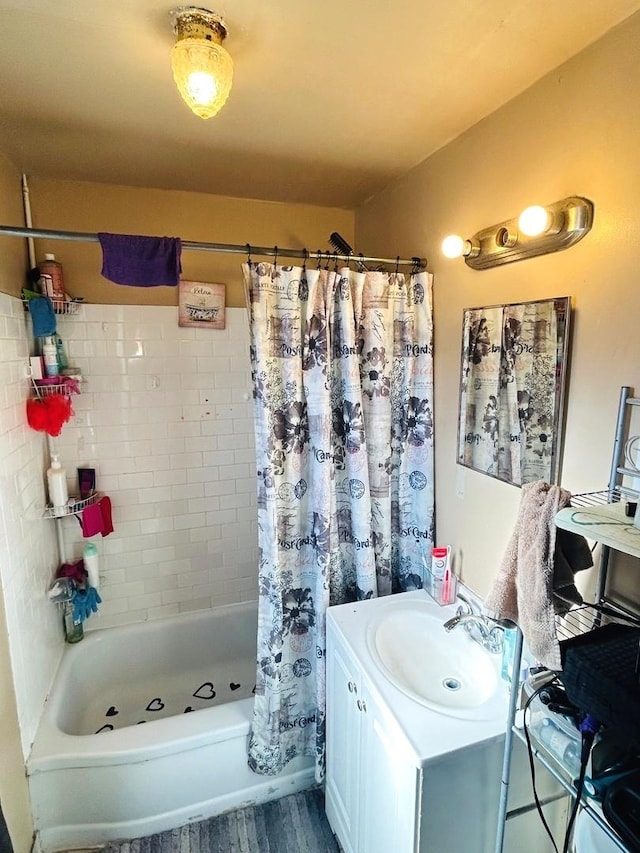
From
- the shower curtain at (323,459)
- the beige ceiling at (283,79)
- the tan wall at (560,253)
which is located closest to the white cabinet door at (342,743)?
the shower curtain at (323,459)

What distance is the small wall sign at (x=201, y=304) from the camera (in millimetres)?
2246

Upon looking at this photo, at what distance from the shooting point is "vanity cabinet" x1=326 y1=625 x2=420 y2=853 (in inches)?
46.3

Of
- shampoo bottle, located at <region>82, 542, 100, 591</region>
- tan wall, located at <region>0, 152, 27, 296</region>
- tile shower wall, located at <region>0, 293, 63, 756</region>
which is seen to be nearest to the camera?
tile shower wall, located at <region>0, 293, 63, 756</region>

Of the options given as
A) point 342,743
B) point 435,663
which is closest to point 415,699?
point 435,663

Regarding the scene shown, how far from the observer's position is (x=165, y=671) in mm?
2381

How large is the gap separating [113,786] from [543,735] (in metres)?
1.54

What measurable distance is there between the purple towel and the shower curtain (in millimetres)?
265

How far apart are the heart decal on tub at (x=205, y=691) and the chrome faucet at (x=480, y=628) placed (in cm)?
140

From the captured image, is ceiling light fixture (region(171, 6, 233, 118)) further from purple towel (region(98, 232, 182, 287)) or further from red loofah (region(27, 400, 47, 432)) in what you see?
red loofah (region(27, 400, 47, 432))

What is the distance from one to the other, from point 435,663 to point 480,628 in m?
0.20

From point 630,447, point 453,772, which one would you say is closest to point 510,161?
point 630,447

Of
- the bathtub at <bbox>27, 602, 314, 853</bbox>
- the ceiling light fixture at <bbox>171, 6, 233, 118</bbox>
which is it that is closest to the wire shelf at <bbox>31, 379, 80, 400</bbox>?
the bathtub at <bbox>27, 602, 314, 853</bbox>

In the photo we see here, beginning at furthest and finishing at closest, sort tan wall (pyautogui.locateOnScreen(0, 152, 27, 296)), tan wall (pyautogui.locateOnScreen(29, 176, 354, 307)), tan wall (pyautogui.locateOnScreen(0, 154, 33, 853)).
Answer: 1. tan wall (pyautogui.locateOnScreen(29, 176, 354, 307))
2. tan wall (pyautogui.locateOnScreen(0, 152, 27, 296))
3. tan wall (pyautogui.locateOnScreen(0, 154, 33, 853))

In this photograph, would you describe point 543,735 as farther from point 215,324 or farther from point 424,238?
point 215,324
